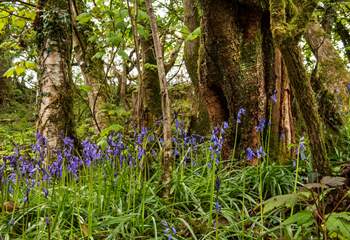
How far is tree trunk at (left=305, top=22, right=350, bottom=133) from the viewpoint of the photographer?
13.3 ft

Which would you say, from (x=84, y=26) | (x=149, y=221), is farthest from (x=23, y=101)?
(x=149, y=221)

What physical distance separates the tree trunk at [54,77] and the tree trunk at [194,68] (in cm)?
209

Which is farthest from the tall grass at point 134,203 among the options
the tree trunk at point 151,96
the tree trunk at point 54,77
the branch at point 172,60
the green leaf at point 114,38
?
the branch at point 172,60

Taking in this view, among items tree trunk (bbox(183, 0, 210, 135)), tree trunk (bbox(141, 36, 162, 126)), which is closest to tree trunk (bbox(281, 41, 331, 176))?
tree trunk (bbox(183, 0, 210, 135))

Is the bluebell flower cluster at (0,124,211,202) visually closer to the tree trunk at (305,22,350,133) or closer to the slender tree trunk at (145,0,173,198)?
the slender tree trunk at (145,0,173,198)

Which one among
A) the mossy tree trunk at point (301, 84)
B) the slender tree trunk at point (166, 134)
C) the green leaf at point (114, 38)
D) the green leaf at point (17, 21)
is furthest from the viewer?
the green leaf at point (17, 21)

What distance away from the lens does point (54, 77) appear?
188 inches

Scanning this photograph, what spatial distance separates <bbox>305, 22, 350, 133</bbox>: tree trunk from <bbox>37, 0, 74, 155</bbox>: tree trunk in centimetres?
281

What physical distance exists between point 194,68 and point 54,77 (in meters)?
2.46

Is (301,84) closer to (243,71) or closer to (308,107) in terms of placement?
(308,107)

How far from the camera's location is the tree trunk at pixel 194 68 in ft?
20.4

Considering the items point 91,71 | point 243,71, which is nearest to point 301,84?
point 243,71

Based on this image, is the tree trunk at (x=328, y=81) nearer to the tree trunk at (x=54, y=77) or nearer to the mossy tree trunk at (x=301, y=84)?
the mossy tree trunk at (x=301, y=84)

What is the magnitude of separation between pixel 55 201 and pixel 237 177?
1.45 m
